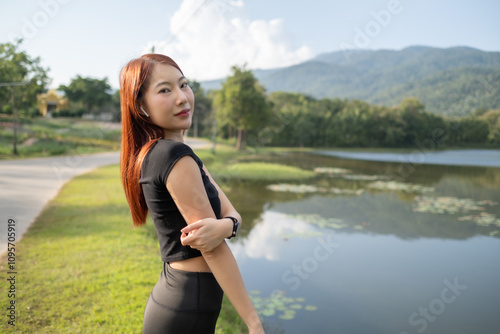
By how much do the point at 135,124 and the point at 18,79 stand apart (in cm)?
1460

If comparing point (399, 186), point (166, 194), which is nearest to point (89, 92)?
point (399, 186)

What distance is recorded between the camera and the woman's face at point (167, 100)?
41.3 inches

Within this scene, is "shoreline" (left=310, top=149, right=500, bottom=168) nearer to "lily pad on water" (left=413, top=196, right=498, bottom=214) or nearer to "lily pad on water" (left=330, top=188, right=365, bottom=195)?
"lily pad on water" (left=413, top=196, right=498, bottom=214)

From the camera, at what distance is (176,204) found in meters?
0.96

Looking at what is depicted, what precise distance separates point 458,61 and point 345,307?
66472mm

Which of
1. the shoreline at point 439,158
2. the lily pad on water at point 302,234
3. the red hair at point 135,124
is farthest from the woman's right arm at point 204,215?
the shoreline at point 439,158

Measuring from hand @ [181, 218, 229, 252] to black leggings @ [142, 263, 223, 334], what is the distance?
135mm

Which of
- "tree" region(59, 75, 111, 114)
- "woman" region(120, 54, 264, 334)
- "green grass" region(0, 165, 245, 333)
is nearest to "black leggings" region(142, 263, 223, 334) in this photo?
"woman" region(120, 54, 264, 334)

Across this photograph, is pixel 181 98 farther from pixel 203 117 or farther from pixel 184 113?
pixel 203 117

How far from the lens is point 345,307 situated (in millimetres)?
3643

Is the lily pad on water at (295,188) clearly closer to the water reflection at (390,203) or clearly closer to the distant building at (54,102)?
the water reflection at (390,203)

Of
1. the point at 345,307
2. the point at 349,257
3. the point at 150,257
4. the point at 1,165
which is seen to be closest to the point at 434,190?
the point at 349,257

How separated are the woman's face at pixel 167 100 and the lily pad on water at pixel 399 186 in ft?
36.1

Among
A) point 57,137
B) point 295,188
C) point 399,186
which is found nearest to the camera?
point 295,188
